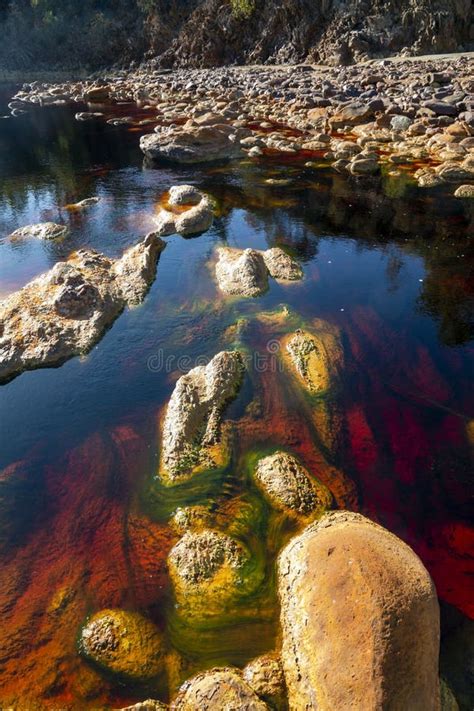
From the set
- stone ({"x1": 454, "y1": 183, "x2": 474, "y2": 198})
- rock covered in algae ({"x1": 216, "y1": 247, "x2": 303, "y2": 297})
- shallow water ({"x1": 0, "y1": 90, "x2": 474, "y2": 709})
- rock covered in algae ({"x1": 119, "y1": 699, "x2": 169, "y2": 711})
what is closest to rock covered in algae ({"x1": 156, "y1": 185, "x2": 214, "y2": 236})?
shallow water ({"x1": 0, "y1": 90, "x2": 474, "y2": 709})

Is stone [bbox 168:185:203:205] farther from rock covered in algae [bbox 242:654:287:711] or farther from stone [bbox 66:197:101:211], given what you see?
rock covered in algae [bbox 242:654:287:711]

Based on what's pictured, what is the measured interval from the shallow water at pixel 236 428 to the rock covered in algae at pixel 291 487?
0.18 meters

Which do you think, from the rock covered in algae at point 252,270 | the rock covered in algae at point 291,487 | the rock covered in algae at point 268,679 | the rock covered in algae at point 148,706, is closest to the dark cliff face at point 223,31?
the rock covered in algae at point 252,270

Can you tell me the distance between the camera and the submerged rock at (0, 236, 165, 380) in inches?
328

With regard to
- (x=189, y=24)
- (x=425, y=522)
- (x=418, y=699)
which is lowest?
(x=425, y=522)

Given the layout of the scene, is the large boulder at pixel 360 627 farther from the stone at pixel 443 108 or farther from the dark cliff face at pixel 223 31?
the dark cliff face at pixel 223 31

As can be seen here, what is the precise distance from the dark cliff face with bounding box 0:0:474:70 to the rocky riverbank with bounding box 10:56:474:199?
5.07 metres

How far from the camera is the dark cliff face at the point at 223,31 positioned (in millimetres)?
33875

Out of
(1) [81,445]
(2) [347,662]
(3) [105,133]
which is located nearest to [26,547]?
(1) [81,445]

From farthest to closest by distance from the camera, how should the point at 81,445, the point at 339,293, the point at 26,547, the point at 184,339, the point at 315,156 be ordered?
1. the point at 315,156
2. the point at 339,293
3. the point at 184,339
4. the point at 81,445
5. the point at 26,547

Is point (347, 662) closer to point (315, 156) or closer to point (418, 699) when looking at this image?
point (418, 699)

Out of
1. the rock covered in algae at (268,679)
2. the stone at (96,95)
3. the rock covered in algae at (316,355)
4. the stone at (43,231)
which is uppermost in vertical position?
the stone at (96,95)

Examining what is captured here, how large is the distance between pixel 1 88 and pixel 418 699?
61.8 m

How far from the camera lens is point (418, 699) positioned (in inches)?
134
